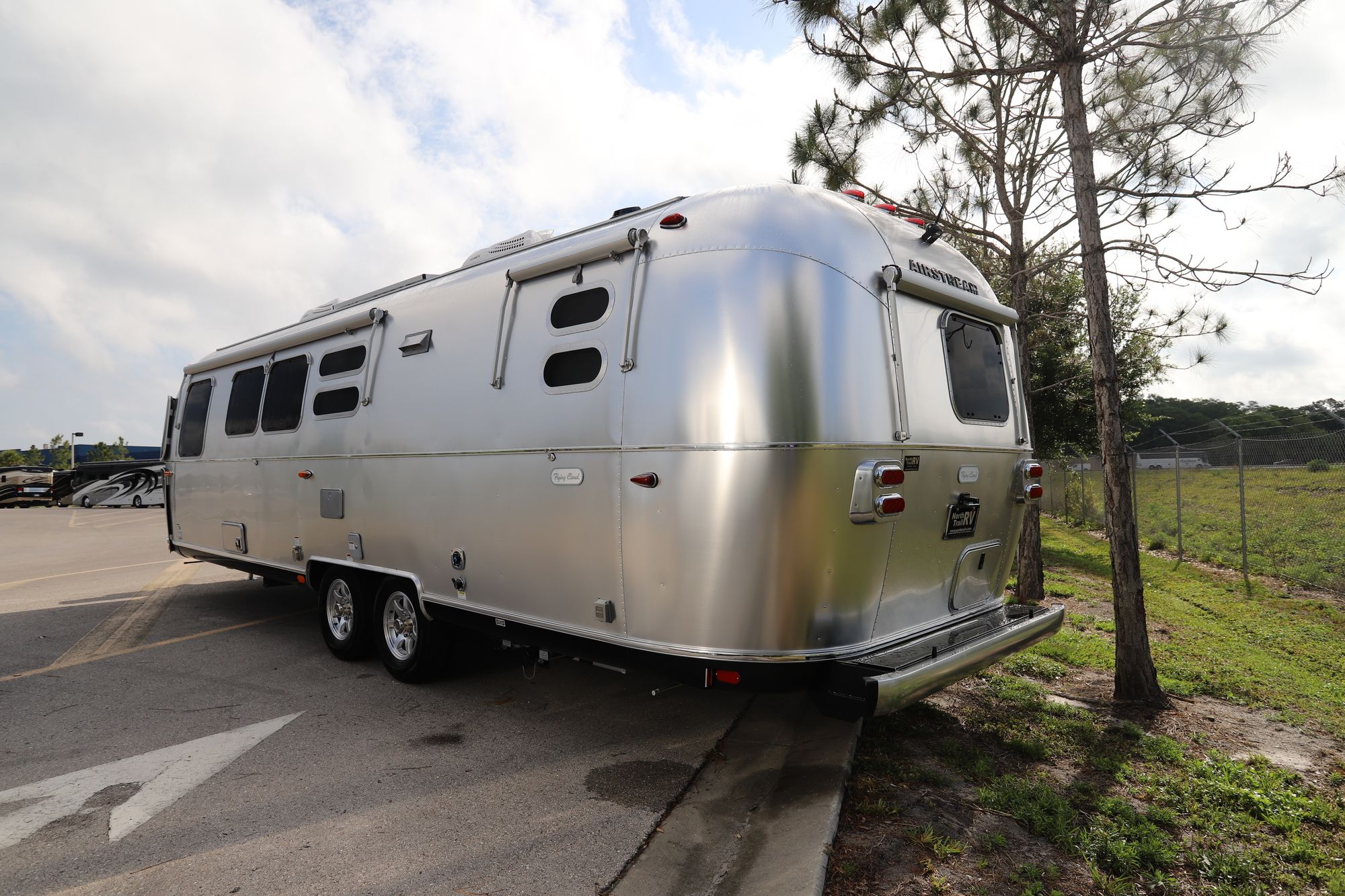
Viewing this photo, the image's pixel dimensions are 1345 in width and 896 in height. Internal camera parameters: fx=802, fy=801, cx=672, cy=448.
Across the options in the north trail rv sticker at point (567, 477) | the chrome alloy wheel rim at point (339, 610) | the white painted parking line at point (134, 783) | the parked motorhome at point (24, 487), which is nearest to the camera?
the white painted parking line at point (134, 783)

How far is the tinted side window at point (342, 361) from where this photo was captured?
21.1ft

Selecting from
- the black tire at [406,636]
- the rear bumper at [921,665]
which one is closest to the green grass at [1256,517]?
the rear bumper at [921,665]

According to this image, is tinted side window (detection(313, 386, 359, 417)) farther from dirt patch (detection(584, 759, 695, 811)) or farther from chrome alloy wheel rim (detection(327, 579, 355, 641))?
dirt patch (detection(584, 759, 695, 811))

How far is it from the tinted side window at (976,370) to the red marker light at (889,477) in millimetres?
915

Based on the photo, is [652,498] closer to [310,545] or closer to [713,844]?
[713,844]

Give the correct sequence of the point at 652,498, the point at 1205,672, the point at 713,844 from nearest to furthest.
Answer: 1. the point at 713,844
2. the point at 652,498
3. the point at 1205,672

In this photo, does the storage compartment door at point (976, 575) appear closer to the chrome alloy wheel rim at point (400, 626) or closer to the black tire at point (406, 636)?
the black tire at point (406, 636)

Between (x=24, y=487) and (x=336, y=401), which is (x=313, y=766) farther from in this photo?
(x=24, y=487)

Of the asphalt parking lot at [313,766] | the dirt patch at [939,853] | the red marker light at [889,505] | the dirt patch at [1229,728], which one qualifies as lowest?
the dirt patch at [1229,728]

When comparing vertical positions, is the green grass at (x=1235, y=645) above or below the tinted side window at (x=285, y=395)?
below

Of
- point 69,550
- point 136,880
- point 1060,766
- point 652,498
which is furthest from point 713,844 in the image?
point 69,550

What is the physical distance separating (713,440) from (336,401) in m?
4.08

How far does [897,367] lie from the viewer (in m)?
4.21

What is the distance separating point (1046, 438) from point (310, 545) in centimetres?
1450
